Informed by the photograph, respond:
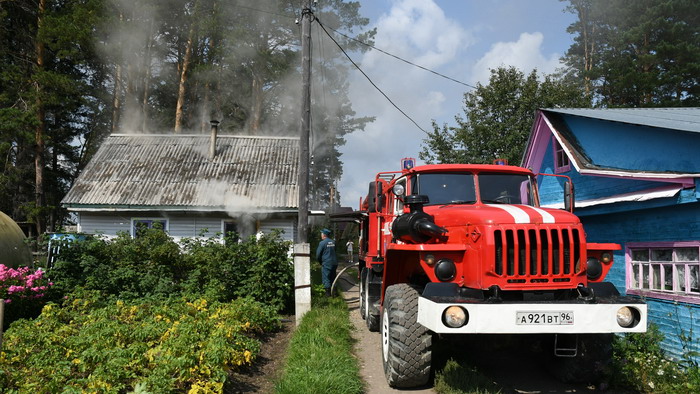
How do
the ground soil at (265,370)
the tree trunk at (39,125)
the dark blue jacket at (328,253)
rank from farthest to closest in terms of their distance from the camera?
1. the tree trunk at (39,125)
2. the dark blue jacket at (328,253)
3. the ground soil at (265,370)

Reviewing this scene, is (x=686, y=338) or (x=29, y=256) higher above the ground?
(x=29, y=256)

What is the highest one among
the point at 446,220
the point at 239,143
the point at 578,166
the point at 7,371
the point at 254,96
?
the point at 254,96

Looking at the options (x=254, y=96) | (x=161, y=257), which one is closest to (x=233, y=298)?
(x=161, y=257)

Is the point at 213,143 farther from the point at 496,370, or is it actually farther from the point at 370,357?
the point at 496,370

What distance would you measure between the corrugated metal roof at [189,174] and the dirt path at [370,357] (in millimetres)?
7248

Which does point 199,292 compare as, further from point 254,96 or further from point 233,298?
point 254,96

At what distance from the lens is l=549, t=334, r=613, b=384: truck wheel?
5176mm

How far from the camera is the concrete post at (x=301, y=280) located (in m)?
9.09

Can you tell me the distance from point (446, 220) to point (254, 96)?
2305 cm

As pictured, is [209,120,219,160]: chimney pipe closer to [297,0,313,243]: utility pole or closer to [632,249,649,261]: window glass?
[297,0,313,243]: utility pole

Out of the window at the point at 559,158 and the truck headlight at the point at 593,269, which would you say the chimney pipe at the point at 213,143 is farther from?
the truck headlight at the point at 593,269

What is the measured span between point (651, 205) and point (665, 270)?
1179 millimetres

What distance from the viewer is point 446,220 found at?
17.7ft

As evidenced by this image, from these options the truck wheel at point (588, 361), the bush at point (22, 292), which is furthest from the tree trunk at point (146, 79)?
the truck wheel at point (588, 361)
